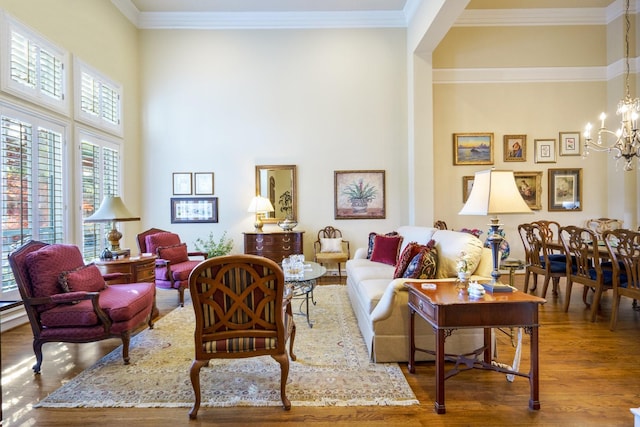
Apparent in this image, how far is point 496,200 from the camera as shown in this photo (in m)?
2.51

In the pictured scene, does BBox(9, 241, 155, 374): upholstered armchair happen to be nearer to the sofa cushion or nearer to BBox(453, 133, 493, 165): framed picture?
the sofa cushion

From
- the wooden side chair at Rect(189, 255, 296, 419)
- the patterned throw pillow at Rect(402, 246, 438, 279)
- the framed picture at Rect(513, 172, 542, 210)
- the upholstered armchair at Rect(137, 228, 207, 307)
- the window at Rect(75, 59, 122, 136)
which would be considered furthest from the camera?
the framed picture at Rect(513, 172, 542, 210)

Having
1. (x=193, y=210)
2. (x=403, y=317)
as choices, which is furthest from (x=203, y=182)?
(x=403, y=317)

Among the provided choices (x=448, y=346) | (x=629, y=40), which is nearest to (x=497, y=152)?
(x=629, y=40)

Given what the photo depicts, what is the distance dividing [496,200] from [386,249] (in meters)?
2.37

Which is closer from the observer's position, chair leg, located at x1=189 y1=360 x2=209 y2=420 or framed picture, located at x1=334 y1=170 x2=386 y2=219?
chair leg, located at x1=189 y1=360 x2=209 y2=420

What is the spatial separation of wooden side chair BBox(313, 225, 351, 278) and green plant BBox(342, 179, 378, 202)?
2.54 ft

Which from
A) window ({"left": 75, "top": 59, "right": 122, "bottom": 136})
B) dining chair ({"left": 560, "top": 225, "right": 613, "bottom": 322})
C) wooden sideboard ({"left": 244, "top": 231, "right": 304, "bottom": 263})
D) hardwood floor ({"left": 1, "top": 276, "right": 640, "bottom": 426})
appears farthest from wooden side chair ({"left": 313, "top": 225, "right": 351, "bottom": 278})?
window ({"left": 75, "top": 59, "right": 122, "bottom": 136})

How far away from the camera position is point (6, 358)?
3086mm

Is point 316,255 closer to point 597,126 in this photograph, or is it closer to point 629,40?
point 597,126

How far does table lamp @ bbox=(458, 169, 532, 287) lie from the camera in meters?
2.50

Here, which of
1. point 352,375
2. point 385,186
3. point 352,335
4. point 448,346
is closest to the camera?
point 352,375

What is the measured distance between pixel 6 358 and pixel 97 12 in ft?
16.9

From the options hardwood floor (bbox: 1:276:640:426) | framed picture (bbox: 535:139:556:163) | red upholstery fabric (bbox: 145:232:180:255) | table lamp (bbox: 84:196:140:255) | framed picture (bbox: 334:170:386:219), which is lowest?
hardwood floor (bbox: 1:276:640:426)
